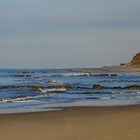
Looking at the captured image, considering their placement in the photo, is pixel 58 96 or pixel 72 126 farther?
pixel 58 96

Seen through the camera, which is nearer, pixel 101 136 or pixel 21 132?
pixel 101 136

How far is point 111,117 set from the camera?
43.7 feet

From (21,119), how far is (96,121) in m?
2.42

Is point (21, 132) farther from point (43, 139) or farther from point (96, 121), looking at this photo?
point (96, 121)

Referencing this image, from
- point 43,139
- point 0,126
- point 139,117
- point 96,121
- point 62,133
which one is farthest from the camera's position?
point 139,117

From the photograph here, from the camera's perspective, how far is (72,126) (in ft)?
36.8

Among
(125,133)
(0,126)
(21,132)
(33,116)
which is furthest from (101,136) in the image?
(33,116)

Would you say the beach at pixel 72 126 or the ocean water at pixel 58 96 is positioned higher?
the beach at pixel 72 126

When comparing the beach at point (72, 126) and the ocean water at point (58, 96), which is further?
the ocean water at point (58, 96)

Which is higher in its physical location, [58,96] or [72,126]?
[72,126]

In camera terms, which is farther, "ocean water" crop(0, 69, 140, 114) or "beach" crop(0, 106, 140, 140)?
"ocean water" crop(0, 69, 140, 114)

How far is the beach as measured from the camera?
963cm

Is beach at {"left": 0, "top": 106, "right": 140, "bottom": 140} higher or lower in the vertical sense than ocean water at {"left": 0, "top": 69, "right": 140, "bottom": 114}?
higher

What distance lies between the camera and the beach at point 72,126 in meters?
9.63
